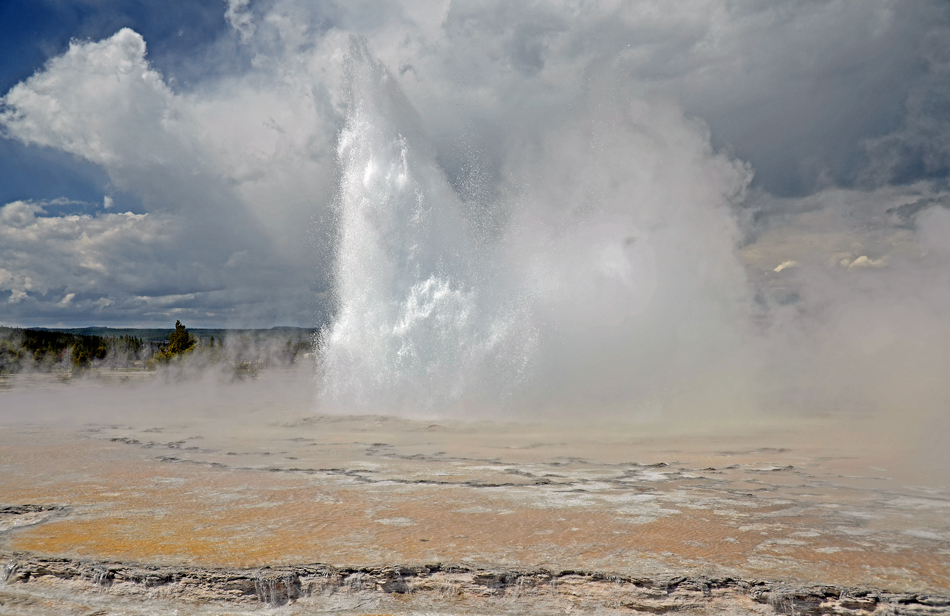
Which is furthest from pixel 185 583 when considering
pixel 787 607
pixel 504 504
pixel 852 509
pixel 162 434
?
pixel 162 434

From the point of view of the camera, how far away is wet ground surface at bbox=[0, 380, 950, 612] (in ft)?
14.7

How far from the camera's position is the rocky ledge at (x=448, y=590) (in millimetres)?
3891

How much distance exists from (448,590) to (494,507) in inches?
72.9

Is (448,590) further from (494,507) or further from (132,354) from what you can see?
(132,354)

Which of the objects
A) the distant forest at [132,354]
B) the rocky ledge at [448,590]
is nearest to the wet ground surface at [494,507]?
the rocky ledge at [448,590]

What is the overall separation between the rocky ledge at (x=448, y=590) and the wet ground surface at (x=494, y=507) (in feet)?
0.34

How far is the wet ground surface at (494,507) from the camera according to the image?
176 inches

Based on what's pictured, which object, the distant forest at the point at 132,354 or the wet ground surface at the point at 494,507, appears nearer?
the wet ground surface at the point at 494,507

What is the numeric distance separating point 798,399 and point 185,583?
1762 cm

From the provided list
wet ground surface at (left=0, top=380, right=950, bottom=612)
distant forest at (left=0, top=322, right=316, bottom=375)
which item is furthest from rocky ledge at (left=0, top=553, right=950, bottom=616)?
distant forest at (left=0, top=322, right=316, bottom=375)

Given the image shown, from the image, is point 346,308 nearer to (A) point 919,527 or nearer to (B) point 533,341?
(B) point 533,341

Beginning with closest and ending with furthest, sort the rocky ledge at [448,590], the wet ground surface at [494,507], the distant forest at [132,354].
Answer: the rocky ledge at [448,590] → the wet ground surface at [494,507] → the distant forest at [132,354]

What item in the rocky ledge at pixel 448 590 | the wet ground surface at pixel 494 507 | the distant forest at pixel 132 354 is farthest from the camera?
the distant forest at pixel 132 354

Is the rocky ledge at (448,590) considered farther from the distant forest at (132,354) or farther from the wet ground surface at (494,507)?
the distant forest at (132,354)
